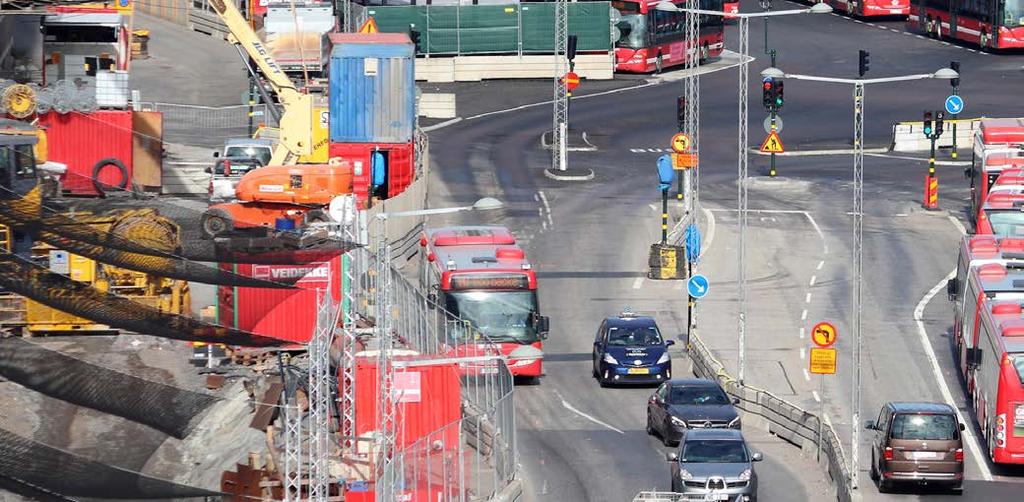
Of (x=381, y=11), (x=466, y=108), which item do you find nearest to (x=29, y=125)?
(x=466, y=108)

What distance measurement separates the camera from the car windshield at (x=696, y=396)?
46375 millimetres

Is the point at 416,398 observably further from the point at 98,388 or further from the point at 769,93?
the point at 769,93

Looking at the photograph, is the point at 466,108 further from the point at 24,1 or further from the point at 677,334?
the point at 677,334

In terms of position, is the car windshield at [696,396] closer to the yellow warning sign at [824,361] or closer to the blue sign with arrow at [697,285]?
the yellow warning sign at [824,361]

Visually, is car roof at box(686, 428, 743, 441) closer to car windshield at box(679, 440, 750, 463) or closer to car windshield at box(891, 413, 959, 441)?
car windshield at box(679, 440, 750, 463)

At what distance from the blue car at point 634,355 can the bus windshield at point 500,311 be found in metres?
1.86

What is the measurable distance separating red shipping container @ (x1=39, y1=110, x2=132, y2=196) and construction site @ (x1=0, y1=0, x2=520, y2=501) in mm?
69

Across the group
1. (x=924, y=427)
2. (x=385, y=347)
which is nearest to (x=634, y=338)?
(x=924, y=427)

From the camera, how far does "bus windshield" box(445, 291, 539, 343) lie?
168 ft

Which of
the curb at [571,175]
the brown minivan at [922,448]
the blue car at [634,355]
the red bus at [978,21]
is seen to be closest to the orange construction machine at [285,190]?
the blue car at [634,355]

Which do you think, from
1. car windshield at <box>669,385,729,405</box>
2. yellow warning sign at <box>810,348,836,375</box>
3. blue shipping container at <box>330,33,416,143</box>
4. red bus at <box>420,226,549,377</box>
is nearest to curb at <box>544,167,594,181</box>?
blue shipping container at <box>330,33,416,143</box>

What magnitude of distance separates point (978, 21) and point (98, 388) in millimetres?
82241

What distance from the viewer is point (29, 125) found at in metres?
61.0

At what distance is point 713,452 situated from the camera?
41.5 meters
